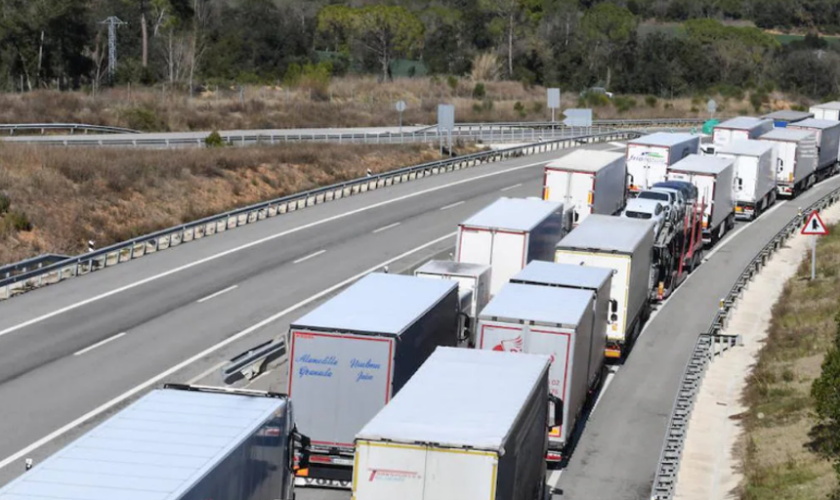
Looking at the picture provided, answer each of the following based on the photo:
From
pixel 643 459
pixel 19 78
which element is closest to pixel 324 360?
pixel 643 459

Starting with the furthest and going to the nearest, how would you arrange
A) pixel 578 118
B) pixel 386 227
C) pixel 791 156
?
pixel 578 118 < pixel 791 156 < pixel 386 227

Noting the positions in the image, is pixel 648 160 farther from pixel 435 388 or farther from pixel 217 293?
pixel 435 388

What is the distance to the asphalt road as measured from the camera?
27.1 meters

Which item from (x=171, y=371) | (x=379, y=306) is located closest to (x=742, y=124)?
(x=171, y=371)

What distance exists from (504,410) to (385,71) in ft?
375

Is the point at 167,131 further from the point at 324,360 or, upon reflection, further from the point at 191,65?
the point at 324,360

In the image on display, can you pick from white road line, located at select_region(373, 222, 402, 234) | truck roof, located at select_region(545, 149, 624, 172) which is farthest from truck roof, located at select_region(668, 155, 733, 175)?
white road line, located at select_region(373, 222, 402, 234)

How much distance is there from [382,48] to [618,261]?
10705cm

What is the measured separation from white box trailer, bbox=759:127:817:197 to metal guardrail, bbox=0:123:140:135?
39.7 metres

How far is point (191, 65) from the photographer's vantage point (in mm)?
104812

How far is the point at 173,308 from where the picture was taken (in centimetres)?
3528

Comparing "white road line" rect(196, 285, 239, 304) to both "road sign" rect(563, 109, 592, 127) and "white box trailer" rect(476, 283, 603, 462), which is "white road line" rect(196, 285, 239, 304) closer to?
"white box trailer" rect(476, 283, 603, 462)

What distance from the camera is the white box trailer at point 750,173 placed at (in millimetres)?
51875

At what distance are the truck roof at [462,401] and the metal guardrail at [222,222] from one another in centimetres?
2050
